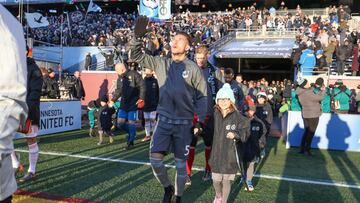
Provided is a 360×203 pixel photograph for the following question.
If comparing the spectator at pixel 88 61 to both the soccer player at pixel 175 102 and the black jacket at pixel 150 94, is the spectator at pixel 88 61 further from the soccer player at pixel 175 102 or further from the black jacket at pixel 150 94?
the soccer player at pixel 175 102

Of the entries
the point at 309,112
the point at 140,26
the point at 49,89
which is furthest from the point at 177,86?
the point at 49,89

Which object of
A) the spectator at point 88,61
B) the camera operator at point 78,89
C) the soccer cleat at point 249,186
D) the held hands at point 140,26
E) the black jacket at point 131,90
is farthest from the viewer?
the spectator at point 88,61

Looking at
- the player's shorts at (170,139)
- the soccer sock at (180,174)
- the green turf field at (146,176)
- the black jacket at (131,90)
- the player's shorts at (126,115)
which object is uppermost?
the black jacket at (131,90)

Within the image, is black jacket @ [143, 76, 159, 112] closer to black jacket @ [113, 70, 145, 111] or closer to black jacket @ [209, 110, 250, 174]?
black jacket @ [113, 70, 145, 111]

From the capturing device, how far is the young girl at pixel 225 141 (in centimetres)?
480

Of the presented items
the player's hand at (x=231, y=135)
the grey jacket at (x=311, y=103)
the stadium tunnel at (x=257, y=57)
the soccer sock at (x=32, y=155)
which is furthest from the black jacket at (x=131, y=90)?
the stadium tunnel at (x=257, y=57)

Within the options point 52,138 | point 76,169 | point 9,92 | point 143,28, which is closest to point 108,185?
point 76,169

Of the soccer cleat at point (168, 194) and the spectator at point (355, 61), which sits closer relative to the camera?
the soccer cleat at point (168, 194)

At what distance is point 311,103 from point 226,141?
5.20 metres

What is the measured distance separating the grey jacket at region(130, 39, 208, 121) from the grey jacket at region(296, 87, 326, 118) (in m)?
5.21

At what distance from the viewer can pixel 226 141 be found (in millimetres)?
4906

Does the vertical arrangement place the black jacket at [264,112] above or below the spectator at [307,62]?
below

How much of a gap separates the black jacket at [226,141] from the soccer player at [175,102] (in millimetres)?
273

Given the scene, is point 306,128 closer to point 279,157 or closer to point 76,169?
point 279,157
